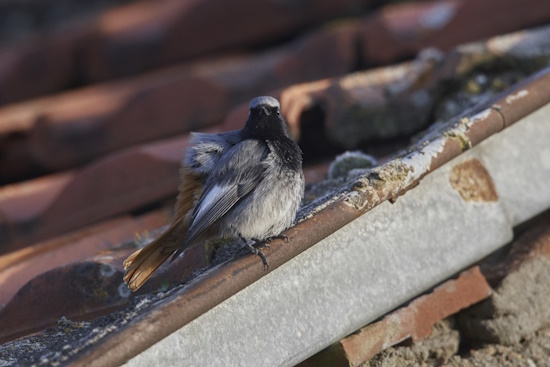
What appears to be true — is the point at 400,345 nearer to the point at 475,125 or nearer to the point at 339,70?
the point at 475,125

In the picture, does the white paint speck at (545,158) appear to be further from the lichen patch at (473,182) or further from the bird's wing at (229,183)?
the bird's wing at (229,183)

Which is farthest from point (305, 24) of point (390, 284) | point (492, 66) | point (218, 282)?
point (218, 282)

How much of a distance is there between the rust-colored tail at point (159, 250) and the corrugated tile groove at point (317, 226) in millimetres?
319

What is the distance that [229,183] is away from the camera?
3.04 metres

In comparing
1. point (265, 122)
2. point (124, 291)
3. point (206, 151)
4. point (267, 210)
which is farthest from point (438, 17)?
point (124, 291)

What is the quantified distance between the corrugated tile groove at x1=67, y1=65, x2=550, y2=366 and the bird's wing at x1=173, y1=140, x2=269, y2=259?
0.33 meters

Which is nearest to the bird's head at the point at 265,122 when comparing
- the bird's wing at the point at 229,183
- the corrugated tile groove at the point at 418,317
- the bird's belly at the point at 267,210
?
the bird's wing at the point at 229,183

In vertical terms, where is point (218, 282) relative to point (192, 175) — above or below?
below

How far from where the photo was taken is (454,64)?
161 inches

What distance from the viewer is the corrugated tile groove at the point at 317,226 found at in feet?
7.27

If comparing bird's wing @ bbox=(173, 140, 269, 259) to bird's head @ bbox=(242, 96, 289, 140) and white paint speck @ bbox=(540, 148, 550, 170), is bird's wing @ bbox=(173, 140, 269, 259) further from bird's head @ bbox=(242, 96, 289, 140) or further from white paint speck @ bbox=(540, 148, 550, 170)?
white paint speck @ bbox=(540, 148, 550, 170)

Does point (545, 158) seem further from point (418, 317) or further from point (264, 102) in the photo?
point (264, 102)

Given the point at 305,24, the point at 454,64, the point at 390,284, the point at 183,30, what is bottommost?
the point at 390,284

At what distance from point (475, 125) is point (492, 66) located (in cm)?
100
